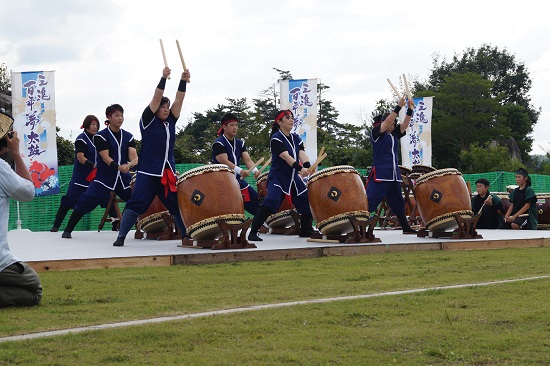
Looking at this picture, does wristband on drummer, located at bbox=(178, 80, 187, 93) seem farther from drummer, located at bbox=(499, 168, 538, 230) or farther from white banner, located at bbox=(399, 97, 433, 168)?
white banner, located at bbox=(399, 97, 433, 168)

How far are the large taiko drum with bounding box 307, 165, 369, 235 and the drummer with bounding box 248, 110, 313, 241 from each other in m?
0.24

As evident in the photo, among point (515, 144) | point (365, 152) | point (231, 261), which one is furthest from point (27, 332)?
point (515, 144)

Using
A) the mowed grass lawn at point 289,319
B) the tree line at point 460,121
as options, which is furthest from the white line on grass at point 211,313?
the tree line at point 460,121

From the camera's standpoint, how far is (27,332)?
405 centimetres

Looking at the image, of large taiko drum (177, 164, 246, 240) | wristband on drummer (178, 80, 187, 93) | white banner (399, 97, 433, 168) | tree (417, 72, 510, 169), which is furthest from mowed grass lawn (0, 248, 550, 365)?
tree (417, 72, 510, 169)

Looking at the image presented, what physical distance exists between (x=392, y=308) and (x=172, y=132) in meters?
4.87

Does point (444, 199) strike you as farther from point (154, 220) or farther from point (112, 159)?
point (112, 159)

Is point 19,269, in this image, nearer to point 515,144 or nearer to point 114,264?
point 114,264

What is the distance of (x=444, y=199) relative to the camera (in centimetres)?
1054

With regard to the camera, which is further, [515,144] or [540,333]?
[515,144]

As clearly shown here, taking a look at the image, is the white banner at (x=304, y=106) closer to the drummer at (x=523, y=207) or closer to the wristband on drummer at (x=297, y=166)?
the drummer at (x=523, y=207)

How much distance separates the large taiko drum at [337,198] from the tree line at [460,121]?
22.3m

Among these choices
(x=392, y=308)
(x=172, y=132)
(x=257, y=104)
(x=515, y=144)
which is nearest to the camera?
(x=392, y=308)

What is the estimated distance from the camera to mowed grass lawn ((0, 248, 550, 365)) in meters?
3.51
